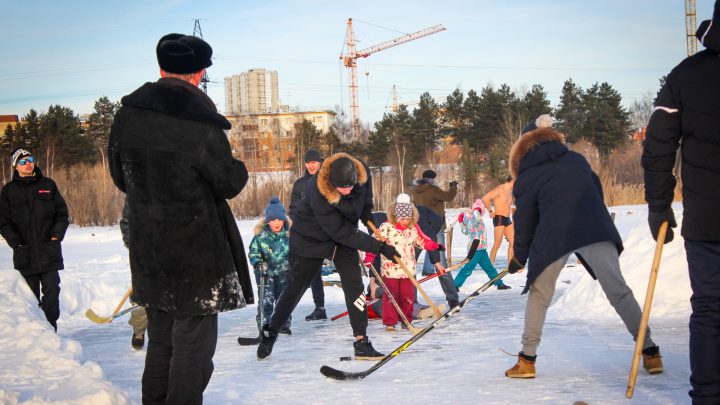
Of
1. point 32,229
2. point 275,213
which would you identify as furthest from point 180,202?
point 32,229

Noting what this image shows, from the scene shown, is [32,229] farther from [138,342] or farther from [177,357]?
[177,357]

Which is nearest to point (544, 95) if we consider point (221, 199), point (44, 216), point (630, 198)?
point (630, 198)

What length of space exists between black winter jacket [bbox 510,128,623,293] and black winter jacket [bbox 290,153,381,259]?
4.62 ft

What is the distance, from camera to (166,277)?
333 cm

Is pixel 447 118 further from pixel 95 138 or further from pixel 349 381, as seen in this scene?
pixel 349 381

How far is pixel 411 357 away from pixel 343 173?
1.53 meters

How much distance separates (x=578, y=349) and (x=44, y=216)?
5.14m

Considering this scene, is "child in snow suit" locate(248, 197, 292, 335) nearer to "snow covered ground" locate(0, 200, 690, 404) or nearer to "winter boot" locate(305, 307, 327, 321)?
"snow covered ground" locate(0, 200, 690, 404)

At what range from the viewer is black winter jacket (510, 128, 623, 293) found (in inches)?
186

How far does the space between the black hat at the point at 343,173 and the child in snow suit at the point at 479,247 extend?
4.62 metres

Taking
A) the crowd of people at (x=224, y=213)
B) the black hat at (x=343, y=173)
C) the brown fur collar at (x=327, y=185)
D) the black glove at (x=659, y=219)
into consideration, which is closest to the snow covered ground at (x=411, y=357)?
the crowd of people at (x=224, y=213)

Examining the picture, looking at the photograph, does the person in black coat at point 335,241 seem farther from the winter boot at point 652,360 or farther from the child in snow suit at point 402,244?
the winter boot at point 652,360

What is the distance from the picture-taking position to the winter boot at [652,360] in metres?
4.74

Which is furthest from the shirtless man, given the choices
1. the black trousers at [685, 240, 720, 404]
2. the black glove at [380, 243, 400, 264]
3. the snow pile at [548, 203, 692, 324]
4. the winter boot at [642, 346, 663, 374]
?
the black trousers at [685, 240, 720, 404]
